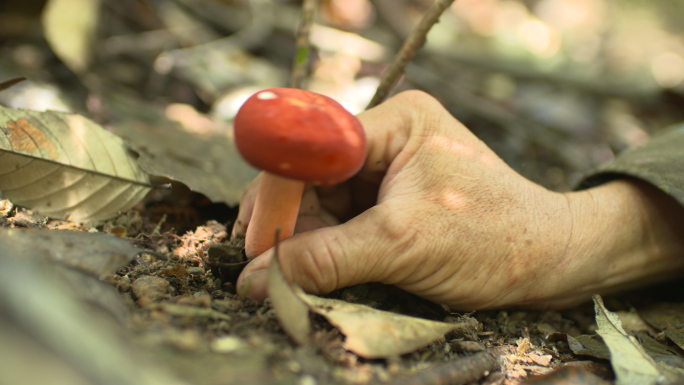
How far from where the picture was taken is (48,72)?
3473mm

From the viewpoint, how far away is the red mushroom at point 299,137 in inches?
47.3

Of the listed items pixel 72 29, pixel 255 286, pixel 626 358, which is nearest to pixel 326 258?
pixel 255 286

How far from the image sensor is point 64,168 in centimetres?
186

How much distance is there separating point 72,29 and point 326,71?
7.95ft

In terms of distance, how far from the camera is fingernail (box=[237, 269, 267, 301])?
148 centimetres

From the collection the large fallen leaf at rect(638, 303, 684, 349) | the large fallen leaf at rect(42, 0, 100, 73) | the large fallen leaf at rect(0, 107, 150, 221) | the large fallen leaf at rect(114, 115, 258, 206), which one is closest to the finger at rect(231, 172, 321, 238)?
the large fallen leaf at rect(114, 115, 258, 206)

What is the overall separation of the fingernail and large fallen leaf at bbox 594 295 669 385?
117 centimetres

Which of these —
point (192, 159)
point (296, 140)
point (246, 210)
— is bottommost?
point (296, 140)

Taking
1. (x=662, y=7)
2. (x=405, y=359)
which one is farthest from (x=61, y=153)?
(x=662, y=7)

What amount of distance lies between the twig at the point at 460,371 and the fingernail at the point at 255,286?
582 mm

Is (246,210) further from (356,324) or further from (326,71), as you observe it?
(326,71)

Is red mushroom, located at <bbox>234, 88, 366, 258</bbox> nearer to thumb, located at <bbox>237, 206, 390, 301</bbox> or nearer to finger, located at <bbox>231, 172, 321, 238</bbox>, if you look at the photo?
thumb, located at <bbox>237, 206, 390, 301</bbox>

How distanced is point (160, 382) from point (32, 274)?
13.0 inches

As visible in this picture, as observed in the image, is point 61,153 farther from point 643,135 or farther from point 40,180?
point 643,135
